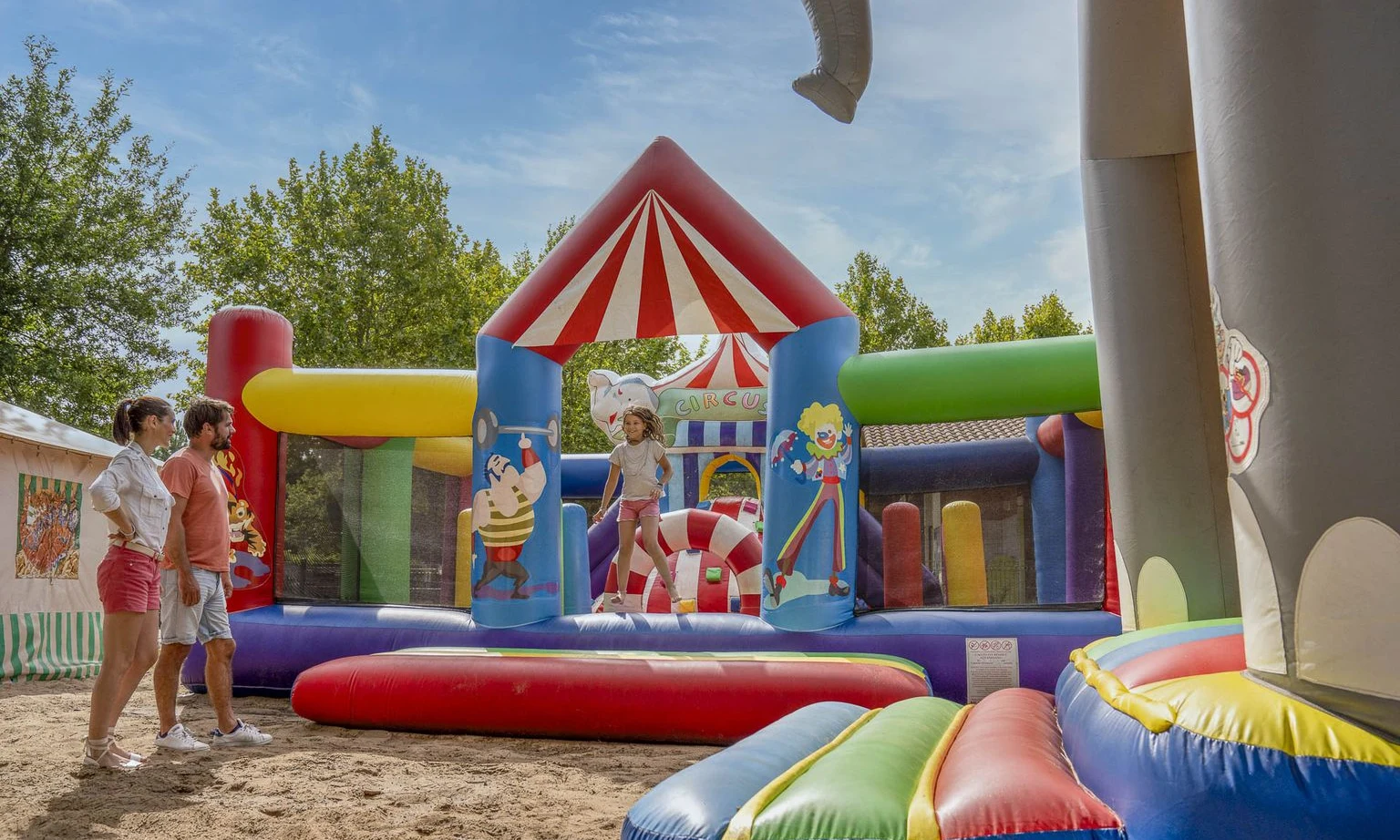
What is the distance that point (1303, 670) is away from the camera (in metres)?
1.83

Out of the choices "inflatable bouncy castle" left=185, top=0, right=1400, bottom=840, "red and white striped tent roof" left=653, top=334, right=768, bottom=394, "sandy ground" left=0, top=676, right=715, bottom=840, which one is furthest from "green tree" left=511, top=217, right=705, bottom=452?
"sandy ground" left=0, top=676, right=715, bottom=840

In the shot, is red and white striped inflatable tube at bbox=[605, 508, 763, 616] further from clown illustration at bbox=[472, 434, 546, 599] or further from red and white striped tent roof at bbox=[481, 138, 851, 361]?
red and white striped tent roof at bbox=[481, 138, 851, 361]

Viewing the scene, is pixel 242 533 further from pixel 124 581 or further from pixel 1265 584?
pixel 1265 584

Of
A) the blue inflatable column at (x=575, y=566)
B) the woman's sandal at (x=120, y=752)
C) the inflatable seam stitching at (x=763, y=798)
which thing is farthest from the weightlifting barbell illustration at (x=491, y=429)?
the inflatable seam stitching at (x=763, y=798)

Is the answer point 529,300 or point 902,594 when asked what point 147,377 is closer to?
point 529,300

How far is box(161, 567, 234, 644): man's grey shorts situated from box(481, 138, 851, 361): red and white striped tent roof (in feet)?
7.72

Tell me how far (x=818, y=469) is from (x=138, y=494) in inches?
118

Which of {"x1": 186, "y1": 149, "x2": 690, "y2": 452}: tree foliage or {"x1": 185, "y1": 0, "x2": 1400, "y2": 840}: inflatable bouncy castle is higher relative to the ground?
{"x1": 186, "y1": 149, "x2": 690, "y2": 452}: tree foliage

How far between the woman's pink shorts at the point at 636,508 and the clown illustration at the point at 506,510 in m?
0.55

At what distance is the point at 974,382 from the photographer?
16.9 ft

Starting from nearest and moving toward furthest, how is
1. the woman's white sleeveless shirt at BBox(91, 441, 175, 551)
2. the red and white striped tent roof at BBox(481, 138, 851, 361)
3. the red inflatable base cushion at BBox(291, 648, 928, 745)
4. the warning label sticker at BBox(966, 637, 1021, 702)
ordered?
the woman's white sleeveless shirt at BBox(91, 441, 175, 551)
the red inflatable base cushion at BBox(291, 648, 928, 745)
the warning label sticker at BBox(966, 637, 1021, 702)
the red and white striped tent roof at BBox(481, 138, 851, 361)

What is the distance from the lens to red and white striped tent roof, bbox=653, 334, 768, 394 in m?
12.1

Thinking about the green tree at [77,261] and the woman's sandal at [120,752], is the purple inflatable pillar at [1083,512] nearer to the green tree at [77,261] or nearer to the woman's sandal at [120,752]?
the woman's sandal at [120,752]

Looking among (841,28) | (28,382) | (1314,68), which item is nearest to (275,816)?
(841,28)
